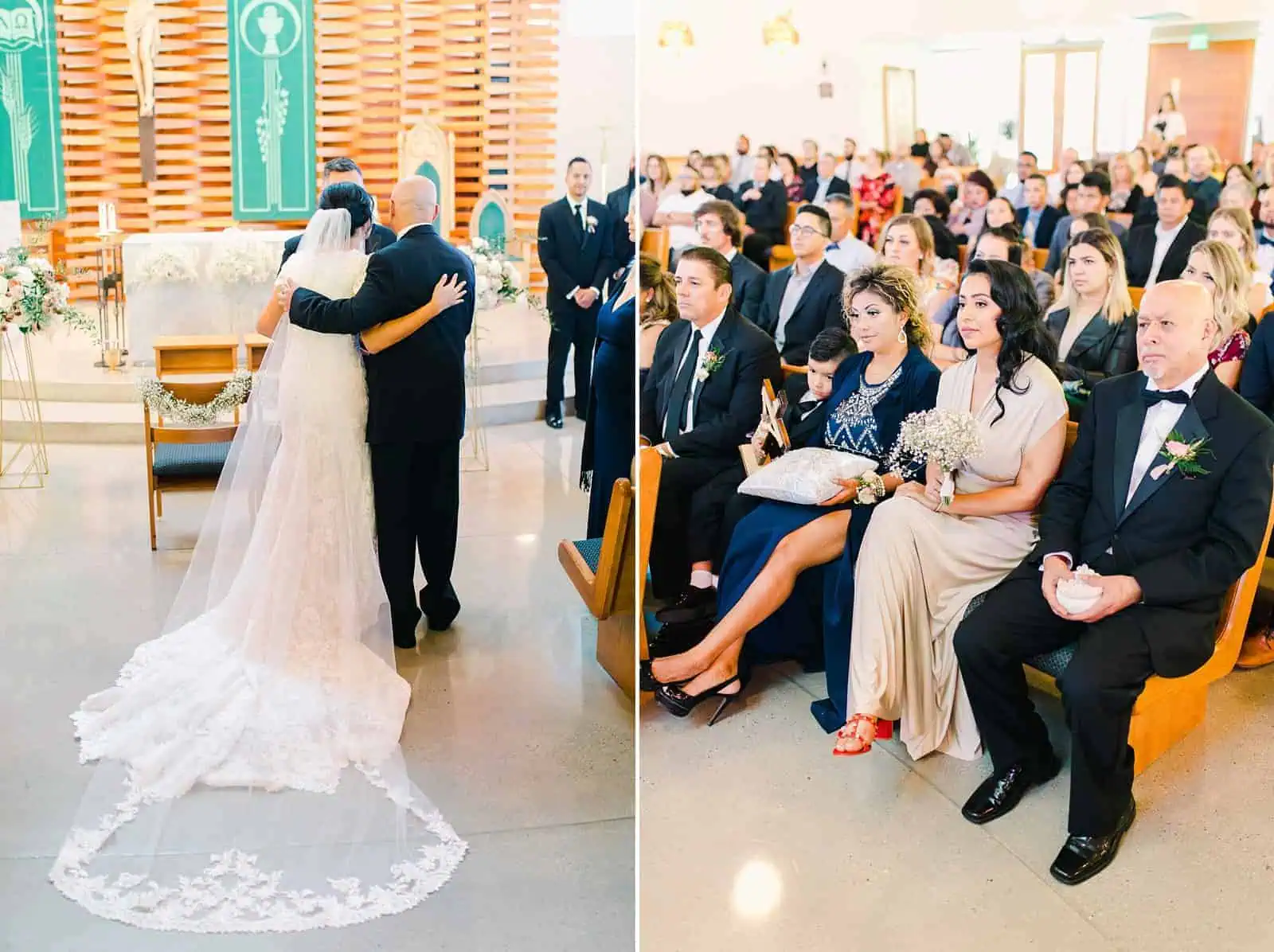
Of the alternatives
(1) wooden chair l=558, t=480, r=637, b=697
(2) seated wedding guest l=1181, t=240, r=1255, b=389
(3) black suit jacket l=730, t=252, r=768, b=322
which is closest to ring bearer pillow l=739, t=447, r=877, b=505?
(1) wooden chair l=558, t=480, r=637, b=697

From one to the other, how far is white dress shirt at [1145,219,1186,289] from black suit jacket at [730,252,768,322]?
2219 millimetres

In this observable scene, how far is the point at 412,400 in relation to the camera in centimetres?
268

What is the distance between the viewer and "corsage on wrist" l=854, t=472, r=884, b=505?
371 cm

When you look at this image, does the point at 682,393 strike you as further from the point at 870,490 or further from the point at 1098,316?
the point at 1098,316

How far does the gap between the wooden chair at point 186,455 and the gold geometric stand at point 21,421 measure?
20 centimetres

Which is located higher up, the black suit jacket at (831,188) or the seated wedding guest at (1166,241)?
A: the black suit jacket at (831,188)

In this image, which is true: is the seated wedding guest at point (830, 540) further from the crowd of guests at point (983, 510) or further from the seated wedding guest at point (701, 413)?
the seated wedding guest at point (701, 413)

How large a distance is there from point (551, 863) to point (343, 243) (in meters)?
1.27

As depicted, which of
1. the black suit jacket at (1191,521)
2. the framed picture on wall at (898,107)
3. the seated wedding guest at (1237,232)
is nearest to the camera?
the black suit jacket at (1191,521)

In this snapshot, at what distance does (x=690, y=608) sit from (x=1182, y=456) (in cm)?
162

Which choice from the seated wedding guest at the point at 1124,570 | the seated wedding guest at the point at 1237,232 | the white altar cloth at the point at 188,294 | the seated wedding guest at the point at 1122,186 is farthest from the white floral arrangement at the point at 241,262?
the seated wedding guest at the point at 1122,186

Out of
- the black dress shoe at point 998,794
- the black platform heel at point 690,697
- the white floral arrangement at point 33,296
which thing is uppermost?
the white floral arrangement at point 33,296

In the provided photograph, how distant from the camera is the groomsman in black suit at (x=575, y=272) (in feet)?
8.25

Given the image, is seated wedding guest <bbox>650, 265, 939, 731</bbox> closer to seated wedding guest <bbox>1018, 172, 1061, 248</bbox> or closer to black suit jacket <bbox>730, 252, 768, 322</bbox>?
black suit jacket <bbox>730, 252, 768, 322</bbox>
